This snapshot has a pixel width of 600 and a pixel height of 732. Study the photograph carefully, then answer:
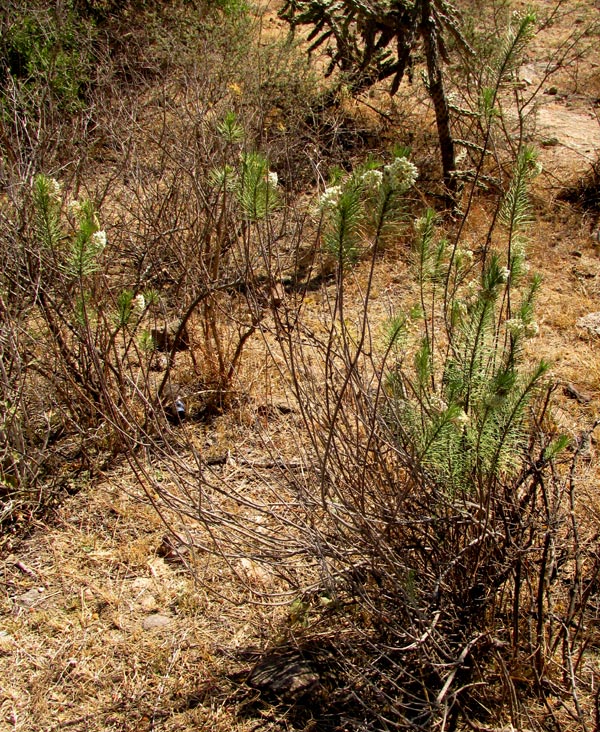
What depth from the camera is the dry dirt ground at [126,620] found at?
2.60 meters

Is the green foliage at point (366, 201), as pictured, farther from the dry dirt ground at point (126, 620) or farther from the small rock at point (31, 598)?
the small rock at point (31, 598)

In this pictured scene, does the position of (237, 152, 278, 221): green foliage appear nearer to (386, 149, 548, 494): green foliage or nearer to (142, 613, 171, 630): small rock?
(386, 149, 548, 494): green foliage

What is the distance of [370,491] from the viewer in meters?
2.53

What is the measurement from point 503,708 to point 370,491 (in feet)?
2.70

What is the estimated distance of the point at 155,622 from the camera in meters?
2.92

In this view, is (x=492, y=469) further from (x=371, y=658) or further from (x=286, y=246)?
(x=286, y=246)

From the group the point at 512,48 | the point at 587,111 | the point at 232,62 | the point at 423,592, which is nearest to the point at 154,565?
the point at 423,592

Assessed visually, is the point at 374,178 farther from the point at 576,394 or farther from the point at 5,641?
the point at 576,394

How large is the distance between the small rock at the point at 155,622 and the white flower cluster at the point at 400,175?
79.9 inches

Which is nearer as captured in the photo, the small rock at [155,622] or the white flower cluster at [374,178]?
the white flower cluster at [374,178]

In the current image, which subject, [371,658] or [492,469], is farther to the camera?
[371,658]

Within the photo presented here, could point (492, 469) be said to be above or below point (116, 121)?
below

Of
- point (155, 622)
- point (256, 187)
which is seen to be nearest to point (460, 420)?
point (256, 187)

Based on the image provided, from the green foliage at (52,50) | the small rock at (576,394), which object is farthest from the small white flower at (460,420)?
the green foliage at (52,50)
